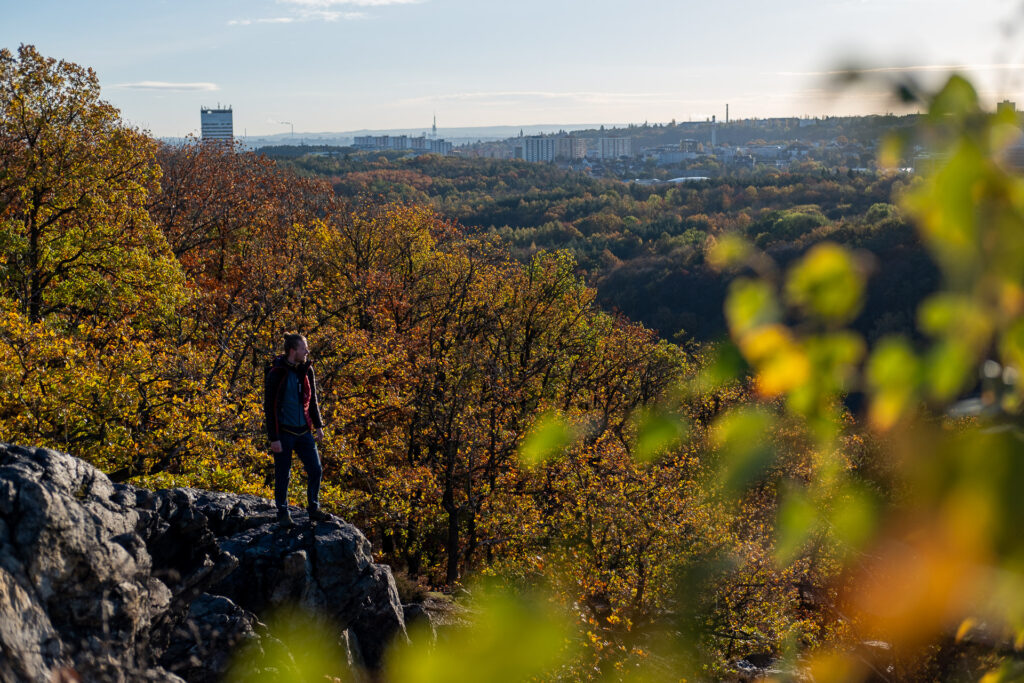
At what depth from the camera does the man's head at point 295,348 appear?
9891 mm

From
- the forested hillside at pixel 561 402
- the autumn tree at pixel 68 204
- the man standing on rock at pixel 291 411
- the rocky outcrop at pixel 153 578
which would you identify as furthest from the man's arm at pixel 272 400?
the autumn tree at pixel 68 204

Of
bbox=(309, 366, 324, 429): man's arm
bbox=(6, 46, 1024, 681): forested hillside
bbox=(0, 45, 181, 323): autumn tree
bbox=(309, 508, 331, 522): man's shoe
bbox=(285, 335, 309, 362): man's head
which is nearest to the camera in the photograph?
bbox=(6, 46, 1024, 681): forested hillside

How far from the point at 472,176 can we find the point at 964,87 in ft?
567

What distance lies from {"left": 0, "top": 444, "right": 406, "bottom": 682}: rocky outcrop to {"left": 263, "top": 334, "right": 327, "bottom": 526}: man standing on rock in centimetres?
89

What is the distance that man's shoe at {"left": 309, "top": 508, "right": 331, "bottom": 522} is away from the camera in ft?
35.8

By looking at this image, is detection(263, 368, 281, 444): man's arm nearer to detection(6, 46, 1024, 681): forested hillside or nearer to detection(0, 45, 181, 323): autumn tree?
detection(6, 46, 1024, 681): forested hillside

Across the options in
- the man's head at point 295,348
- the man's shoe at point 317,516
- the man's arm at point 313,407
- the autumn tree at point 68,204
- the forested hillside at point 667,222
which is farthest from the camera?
the forested hillside at point 667,222

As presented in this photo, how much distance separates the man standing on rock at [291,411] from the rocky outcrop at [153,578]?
89cm

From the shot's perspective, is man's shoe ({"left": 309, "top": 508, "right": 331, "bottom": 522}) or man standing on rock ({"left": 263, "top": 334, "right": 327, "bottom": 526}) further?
man's shoe ({"left": 309, "top": 508, "right": 331, "bottom": 522})

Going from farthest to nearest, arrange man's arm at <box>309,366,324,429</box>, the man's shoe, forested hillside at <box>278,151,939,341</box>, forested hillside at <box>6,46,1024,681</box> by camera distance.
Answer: forested hillside at <box>278,151,939,341</box> → the man's shoe → man's arm at <box>309,366,324,429</box> → forested hillside at <box>6,46,1024,681</box>

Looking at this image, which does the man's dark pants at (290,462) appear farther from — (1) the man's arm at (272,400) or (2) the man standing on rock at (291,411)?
(1) the man's arm at (272,400)

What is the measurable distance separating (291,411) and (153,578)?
98.3 inches

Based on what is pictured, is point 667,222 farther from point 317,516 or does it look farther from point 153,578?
point 153,578

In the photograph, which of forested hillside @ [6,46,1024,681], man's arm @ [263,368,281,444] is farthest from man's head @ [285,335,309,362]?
forested hillside @ [6,46,1024,681]
